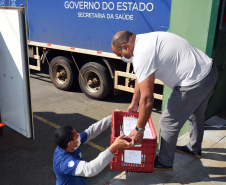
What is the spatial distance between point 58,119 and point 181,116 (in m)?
3.64

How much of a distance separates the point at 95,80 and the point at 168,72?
4.70 m

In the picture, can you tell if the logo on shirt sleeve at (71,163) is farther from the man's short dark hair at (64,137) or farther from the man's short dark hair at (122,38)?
the man's short dark hair at (122,38)

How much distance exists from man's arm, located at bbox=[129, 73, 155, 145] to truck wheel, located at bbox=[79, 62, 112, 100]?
447cm

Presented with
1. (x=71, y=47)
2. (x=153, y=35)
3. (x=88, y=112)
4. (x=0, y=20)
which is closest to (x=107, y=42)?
(x=71, y=47)

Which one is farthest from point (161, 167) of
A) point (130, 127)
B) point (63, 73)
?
point (63, 73)

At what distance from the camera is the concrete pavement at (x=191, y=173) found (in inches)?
125

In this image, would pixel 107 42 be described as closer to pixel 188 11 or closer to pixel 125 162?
pixel 188 11

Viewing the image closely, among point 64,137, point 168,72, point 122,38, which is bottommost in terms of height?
point 64,137

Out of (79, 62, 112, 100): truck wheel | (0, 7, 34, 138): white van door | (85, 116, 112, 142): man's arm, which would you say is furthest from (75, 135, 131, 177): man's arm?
(79, 62, 112, 100): truck wheel

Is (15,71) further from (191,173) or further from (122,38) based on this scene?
(191,173)

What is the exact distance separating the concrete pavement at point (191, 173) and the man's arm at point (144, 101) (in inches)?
31.4

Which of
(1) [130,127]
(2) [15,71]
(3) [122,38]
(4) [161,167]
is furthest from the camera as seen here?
(2) [15,71]

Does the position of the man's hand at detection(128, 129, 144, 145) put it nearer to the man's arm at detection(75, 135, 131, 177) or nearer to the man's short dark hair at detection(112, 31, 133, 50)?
the man's arm at detection(75, 135, 131, 177)

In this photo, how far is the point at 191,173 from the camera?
332 cm
